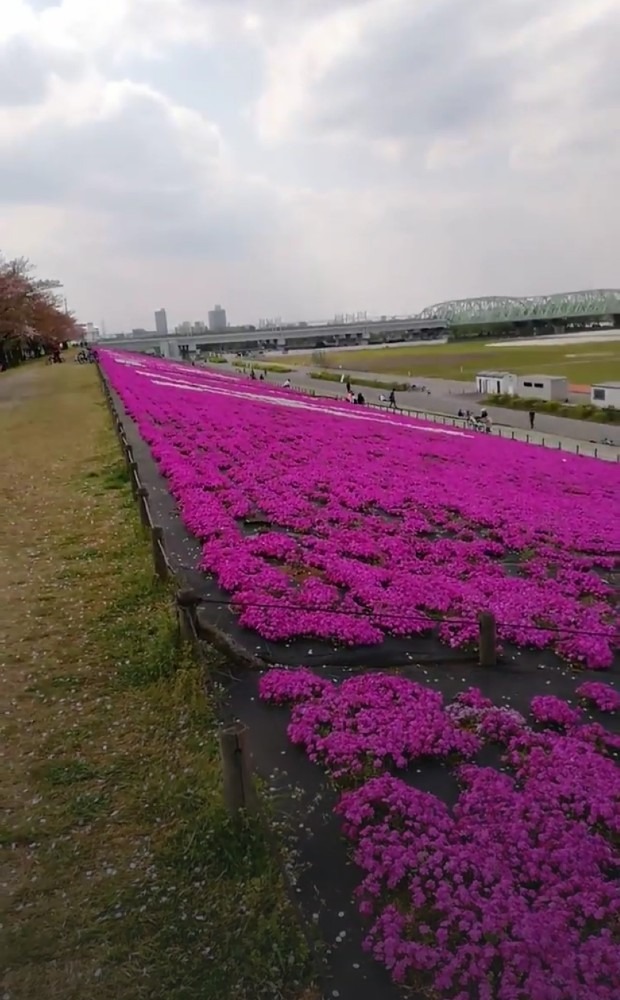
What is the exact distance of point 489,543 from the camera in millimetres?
12414

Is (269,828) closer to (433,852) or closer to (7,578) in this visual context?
(433,852)

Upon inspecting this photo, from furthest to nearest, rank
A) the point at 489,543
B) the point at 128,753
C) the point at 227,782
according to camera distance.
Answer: the point at 489,543 → the point at 128,753 → the point at 227,782

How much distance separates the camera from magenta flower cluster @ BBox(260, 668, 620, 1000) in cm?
435

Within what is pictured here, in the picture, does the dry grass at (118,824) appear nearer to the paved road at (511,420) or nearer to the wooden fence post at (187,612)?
the wooden fence post at (187,612)

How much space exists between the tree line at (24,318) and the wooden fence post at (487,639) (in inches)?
2325

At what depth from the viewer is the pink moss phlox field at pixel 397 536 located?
9227 millimetres

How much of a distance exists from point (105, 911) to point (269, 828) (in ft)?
4.36

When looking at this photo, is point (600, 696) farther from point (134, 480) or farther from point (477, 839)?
point (134, 480)

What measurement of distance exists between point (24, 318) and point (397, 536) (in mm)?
60428

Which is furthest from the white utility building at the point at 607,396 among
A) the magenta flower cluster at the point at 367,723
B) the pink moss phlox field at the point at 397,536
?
the magenta flower cluster at the point at 367,723

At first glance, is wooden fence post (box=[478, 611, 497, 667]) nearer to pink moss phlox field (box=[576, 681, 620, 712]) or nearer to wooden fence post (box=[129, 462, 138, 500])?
pink moss phlox field (box=[576, 681, 620, 712])

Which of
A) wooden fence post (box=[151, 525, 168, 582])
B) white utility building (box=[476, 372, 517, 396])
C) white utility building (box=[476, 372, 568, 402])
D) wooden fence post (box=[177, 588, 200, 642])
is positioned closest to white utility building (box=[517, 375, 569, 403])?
white utility building (box=[476, 372, 568, 402])

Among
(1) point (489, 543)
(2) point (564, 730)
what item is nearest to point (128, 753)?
(2) point (564, 730)

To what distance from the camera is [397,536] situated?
41.9 ft
